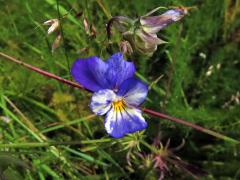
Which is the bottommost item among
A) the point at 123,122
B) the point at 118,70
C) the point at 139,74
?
the point at 139,74

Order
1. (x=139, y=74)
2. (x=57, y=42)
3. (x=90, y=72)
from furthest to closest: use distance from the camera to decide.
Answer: (x=139, y=74), (x=57, y=42), (x=90, y=72)

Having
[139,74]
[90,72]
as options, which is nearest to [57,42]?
[90,72]

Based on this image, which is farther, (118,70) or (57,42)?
(57,42)

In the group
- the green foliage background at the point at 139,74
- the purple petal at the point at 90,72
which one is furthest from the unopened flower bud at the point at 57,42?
the green foliage background at the point at 139,74

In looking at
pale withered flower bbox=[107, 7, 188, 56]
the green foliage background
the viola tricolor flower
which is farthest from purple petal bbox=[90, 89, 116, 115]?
the green foliage background

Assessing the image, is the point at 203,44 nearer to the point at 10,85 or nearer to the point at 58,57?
the point at 58,57

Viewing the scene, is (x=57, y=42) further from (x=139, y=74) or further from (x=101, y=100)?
(x=139, y=74)

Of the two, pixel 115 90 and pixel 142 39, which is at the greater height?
pixel 142 39
